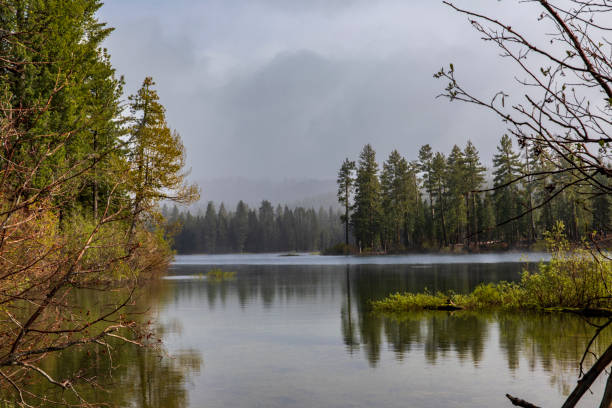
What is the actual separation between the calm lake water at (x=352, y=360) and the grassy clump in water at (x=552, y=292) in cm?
55

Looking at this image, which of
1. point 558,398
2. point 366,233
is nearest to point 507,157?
point 366,233

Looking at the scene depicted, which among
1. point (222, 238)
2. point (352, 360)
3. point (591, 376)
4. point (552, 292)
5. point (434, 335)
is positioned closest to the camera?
point (591, 376)

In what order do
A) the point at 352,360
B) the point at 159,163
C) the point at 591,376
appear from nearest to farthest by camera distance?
the point at 591,376, the point at 352,360, the point at 159,163

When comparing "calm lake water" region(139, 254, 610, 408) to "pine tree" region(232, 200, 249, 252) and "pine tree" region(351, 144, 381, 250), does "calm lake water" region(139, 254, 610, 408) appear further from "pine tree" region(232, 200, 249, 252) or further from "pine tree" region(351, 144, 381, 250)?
"pine tree" region(232, 200, 249, 252)

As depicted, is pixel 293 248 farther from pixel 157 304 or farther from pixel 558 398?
pixel 558 398

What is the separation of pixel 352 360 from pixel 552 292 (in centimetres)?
782

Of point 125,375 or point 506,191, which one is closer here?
point 125,375

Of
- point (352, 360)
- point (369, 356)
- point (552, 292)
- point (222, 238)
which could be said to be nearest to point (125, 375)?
point (352, 360)

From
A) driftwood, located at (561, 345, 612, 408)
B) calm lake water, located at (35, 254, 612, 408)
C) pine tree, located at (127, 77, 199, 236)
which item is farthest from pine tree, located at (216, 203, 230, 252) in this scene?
driftwood, located at (561, 345, 612, 408)

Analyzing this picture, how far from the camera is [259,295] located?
900 inches

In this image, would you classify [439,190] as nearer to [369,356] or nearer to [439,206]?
[439,206]

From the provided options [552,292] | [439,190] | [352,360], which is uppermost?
[439,190]

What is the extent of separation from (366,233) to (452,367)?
77.4m

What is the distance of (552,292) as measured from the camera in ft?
49.3
